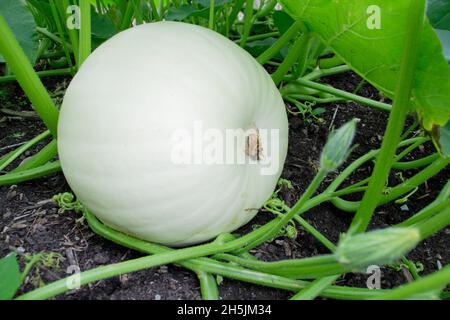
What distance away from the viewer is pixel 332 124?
1.23m

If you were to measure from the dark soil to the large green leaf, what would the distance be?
29 centimetres

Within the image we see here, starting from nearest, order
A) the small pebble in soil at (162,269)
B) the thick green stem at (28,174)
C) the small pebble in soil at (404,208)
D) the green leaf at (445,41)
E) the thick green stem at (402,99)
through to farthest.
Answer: the thick green stem at (402,99) < the green leaf at (445,41) < the small pebble in soil at (162,269) < the thick green stem at (28,174) < the small pebble in soil at (404,208)

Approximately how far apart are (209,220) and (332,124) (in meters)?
0.53

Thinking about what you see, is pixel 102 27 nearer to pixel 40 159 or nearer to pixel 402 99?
pixel 40 159

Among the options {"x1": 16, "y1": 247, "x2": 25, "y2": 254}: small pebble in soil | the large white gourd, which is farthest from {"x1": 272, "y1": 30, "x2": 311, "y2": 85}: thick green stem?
{"x1": 16, "y1": 247, "x2": 25, "y2": 254}: small pebble in soil

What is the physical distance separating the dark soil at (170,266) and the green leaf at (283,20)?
225 millimetres

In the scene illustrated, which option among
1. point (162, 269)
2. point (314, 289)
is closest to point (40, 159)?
point (162, 269)

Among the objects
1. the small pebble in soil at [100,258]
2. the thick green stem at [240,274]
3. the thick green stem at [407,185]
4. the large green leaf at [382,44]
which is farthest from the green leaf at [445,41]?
the small pebble in soil at [100,258]

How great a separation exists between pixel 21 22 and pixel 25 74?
18cm

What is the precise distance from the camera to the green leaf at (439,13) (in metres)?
0.82

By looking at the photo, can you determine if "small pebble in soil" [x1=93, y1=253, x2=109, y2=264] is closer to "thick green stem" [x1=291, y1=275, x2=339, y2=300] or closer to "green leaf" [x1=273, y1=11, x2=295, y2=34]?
"thick green stem" [x1=291, y1=275, x2=339, y2=300]

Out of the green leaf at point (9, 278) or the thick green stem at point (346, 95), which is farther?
the thick green stem at point (346, 95)

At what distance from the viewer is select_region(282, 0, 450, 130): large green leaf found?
2.24 feet

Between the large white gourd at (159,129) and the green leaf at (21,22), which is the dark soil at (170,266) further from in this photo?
the green leaf at (21,22)
